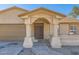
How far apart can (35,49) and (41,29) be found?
0.37 metres

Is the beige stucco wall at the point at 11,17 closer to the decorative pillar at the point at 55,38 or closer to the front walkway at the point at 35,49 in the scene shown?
the front walkway at the point at 35,49

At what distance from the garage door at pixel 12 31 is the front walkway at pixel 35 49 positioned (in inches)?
4.2

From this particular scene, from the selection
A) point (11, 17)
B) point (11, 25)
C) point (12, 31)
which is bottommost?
point (12, 31)

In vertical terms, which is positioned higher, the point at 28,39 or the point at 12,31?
the point at 12,31

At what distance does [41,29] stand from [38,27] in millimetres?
66

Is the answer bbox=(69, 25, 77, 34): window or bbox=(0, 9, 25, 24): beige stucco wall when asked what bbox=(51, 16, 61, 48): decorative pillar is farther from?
bbox=(0, 9, 25, 24): beige stucco wall

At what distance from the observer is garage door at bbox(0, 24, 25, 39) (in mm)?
2053

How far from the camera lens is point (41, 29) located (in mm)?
2049

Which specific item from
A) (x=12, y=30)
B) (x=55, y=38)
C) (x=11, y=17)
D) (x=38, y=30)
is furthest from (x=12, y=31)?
(x=55, y=38)

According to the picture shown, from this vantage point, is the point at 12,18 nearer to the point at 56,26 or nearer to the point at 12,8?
the point at 12,8

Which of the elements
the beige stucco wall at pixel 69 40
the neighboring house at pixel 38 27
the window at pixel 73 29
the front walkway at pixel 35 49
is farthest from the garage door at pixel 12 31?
the window at pixel 73 29

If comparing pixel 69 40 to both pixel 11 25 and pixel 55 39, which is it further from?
pixel 11 25
